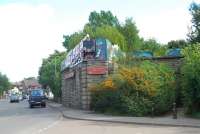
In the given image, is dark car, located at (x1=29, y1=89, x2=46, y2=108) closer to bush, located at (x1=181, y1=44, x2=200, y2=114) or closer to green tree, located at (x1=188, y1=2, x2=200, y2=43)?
green tree, located at (x1=188, y1=2, x2=200, y2=43)

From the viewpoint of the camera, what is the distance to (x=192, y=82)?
30.2 meters

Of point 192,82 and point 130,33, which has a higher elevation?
point 130,33

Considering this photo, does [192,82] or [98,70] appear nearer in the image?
[192,82]

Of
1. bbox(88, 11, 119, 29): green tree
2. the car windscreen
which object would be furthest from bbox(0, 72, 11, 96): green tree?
the car windscreen


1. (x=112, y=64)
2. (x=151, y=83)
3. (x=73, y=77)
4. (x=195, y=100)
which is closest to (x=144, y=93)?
(x=151, y=83)

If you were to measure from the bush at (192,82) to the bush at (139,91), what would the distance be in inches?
103

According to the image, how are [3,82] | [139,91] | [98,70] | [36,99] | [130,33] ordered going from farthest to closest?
[3,82] → [130,33] → [36,99] → [98,70] → [139,91]

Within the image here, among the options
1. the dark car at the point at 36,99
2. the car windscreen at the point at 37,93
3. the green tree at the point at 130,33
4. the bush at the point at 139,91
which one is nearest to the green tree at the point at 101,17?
the green tree at the point at 130,33

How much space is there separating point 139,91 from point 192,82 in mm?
5274

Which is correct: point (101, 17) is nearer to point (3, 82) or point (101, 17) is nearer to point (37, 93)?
point (37, 93)

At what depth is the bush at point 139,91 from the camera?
33.3m

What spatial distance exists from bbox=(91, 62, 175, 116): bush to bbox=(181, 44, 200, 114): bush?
261cm

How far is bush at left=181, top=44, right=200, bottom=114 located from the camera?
29.9 metres

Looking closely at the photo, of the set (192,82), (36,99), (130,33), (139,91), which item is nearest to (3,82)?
(130,33)
